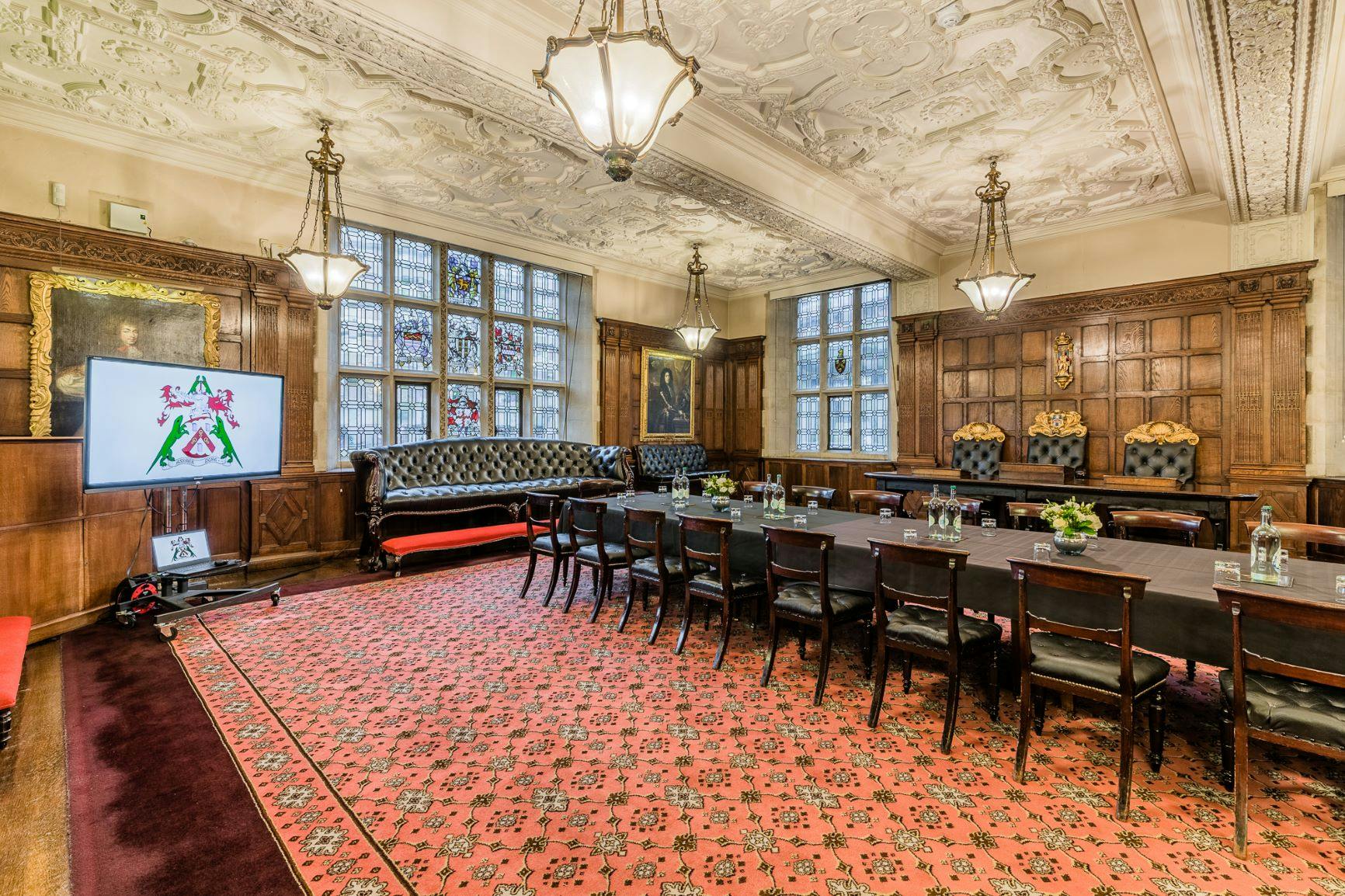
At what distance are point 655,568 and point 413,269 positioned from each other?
5.47 meters

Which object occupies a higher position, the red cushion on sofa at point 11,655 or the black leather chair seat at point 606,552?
the black leather chair seat at point 606,552

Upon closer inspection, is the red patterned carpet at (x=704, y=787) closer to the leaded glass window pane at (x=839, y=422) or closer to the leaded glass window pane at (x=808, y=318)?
the leaded glass window pane at (x=839, y=422)

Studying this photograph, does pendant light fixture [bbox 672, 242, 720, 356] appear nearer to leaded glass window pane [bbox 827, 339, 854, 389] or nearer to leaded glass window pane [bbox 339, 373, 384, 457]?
leaded glass window pane [bbox 827, 339, 854, 389]

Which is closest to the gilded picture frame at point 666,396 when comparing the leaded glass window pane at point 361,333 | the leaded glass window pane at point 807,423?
the leaded glass window pane at point 807,423

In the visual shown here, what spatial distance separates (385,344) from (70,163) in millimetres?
2921

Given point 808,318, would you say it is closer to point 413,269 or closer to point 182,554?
point 413,269

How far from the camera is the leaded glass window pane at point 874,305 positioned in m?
9.14

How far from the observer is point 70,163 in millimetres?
5012

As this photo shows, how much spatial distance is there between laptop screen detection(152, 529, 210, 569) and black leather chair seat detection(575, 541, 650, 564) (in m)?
3.02

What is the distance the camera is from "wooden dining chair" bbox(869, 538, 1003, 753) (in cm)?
254

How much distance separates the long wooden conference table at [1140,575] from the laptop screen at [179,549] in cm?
422

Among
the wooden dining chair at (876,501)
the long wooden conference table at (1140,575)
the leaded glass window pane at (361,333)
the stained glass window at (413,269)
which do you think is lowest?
the long wooden conference table at (1140,575)

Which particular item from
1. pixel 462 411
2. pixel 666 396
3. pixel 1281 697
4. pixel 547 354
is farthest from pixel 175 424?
pixel 666 396

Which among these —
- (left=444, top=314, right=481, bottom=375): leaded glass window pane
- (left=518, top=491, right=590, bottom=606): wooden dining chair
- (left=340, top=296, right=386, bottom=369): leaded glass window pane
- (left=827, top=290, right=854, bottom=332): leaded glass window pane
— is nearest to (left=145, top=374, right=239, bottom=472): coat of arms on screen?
(left=340, top=296, right=386, bottom=369): leaded glass window pane
